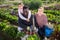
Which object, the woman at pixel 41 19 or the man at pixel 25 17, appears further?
the man at pixel 25 17

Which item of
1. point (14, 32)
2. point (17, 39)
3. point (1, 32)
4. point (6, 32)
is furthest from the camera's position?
point (1, 32)

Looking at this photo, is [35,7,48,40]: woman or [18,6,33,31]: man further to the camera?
[18,6,33,31]: man

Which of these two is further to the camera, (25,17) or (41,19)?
(25,17)

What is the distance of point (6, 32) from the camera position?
963 centimetres

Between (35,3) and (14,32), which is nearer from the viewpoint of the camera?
(14,32)

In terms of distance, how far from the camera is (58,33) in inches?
250

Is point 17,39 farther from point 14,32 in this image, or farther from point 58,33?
point 58,33

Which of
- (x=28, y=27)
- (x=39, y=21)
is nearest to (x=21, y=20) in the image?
(x=28, y=27)

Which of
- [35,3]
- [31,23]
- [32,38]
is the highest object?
[31,23]

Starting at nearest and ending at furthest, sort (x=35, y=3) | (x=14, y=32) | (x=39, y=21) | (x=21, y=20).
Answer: (x=39, y=21)
(x=21, y=20)
(x=14, y=32)
(x=35, y=3)

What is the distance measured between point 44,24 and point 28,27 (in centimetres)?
67

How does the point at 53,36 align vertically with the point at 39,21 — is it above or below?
below

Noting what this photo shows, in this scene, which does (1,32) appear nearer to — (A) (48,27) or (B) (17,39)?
(B) (17,39)

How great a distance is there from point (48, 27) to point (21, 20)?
0.90 meters
